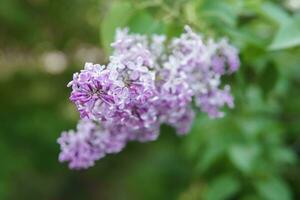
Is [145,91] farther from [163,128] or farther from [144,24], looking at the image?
[163,128]

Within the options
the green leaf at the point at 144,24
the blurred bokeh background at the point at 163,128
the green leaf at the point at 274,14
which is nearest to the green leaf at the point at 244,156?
the blurred bokeh background at the point at 163,128

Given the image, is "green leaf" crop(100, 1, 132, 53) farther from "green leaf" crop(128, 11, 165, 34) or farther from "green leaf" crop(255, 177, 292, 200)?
"green leaf" crop(255, 177, 292, 200)

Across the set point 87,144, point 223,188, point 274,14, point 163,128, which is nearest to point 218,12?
point 274,14

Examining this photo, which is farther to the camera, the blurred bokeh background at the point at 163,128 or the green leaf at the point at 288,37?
the blurred bokeh background at the point at 163,128

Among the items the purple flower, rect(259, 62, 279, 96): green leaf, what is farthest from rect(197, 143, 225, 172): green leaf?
the purple flower

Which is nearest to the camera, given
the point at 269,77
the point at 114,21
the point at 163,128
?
the point at 114,21

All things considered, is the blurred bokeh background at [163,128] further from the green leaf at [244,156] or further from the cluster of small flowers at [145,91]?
the cluster of small flowers at [145,91]
